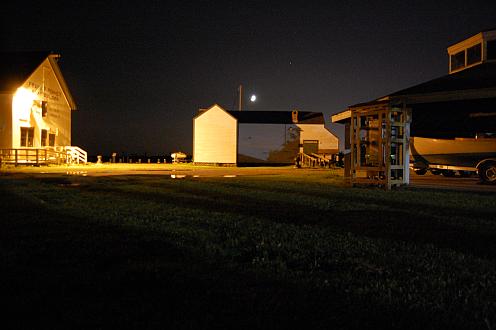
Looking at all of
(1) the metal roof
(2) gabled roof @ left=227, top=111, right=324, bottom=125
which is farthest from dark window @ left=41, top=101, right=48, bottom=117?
(1) the metal roof

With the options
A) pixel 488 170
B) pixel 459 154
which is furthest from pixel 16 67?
pixel 488 170

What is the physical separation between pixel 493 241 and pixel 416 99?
8.78m

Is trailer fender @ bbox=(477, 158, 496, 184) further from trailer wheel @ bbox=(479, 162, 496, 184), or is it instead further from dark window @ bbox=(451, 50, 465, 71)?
dark window @ bbox=(451, 50, 465, 71)

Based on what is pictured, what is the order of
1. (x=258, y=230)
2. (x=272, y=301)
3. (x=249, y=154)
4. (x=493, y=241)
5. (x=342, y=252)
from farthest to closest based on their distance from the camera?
(x=249, y=154) < (x=258, y=230) < (x=493, y=241) < (x=342, y=252) < (x=272, y=301)

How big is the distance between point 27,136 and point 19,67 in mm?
5444

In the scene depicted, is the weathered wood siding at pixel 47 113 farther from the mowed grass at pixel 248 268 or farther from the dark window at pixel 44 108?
the mowed grass at pixel 248 268

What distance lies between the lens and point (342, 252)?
5449mm

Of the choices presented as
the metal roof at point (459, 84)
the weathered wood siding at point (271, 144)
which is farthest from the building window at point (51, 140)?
the metal roof at point (459, 84)

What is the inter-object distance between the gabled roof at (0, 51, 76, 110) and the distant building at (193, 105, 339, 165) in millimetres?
Answer: 14262

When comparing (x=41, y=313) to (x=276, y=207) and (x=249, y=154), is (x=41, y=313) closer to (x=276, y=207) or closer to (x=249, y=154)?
(x=276, y=207)

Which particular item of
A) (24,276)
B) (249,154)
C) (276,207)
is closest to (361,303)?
(24,276)

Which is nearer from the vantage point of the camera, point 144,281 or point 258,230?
point 144,281

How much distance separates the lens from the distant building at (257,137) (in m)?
48.0

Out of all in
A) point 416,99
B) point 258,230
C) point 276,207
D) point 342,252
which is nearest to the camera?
point 342,252
